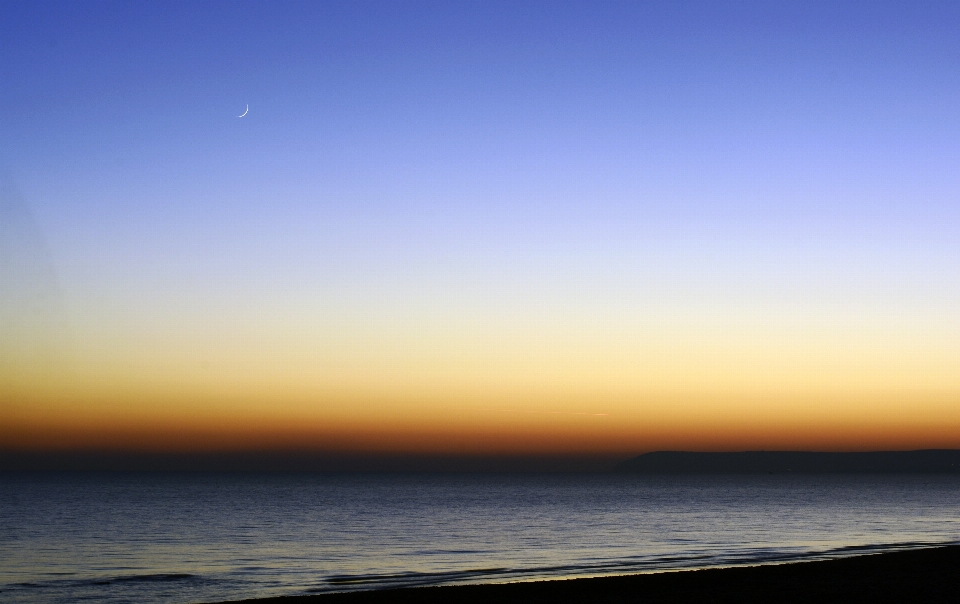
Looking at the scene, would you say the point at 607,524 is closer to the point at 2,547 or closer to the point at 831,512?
the point at 831,512

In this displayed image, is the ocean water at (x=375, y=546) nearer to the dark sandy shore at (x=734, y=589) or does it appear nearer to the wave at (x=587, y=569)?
the wave at (x=587, y=569)

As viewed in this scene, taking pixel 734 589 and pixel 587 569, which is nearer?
pixel 734 589

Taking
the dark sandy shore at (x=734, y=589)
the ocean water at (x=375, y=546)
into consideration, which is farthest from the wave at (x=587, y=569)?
the dark sandy shore at (x=734, y=589)

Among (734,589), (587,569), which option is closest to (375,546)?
(587,569)

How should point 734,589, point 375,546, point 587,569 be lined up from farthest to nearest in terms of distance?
point 375,546 < point 587,569 < point 734,589

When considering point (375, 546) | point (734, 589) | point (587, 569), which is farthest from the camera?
point (375, 546)

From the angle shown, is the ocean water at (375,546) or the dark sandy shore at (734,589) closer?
the dark sandy shore at (734,589)

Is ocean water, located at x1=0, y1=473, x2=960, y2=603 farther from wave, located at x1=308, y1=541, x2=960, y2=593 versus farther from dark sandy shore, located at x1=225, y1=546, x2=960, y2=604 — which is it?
dark sandy shore, located at x1=225, y1=546, x2=960, y2=604

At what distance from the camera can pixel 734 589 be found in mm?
25484

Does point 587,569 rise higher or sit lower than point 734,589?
lower

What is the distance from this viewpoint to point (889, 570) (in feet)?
96.7

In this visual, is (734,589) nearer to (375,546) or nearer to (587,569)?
(587,569)

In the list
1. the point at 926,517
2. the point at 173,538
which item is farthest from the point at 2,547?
the point at 926,517

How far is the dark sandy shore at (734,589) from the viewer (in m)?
23.6
